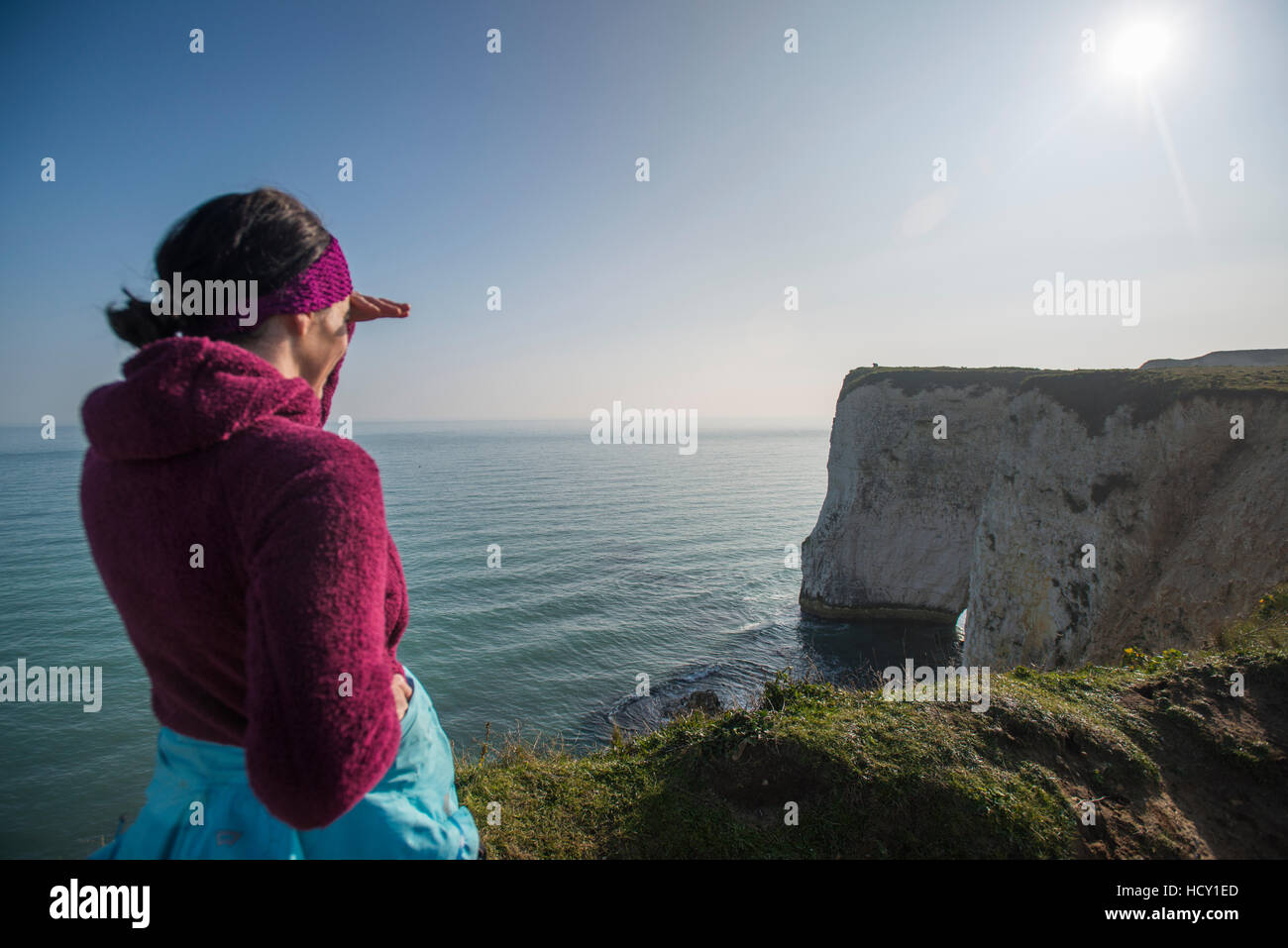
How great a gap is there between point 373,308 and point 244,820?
5.05 ft

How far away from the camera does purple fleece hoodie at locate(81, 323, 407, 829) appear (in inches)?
46.8

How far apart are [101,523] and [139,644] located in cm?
33

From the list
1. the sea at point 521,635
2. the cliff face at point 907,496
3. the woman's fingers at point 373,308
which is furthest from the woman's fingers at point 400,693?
the cliff face at point 907,496

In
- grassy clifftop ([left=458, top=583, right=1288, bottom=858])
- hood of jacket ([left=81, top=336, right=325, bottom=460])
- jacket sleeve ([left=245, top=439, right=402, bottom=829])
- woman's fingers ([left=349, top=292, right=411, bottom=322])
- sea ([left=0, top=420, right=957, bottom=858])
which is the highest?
woman's fingers ([left=349, top=292, right=411, bottom=322])

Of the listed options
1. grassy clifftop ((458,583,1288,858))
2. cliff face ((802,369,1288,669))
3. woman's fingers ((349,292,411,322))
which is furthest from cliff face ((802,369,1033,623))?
woman's fingers ((349,292,411,322))

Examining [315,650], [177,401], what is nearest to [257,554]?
[315,650]

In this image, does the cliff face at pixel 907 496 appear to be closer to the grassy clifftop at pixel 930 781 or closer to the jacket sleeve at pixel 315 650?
the grassy clifftop at pixel 930 781

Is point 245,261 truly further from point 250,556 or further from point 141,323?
point 250,556

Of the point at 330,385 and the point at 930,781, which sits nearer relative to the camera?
the point at 330,385

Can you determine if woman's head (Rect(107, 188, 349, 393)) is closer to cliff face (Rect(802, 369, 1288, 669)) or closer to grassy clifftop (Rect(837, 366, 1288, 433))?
cliff face (Rect(802, 369, 1288, 669))

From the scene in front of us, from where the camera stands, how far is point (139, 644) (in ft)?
4.79

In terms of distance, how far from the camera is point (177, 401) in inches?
49.1
